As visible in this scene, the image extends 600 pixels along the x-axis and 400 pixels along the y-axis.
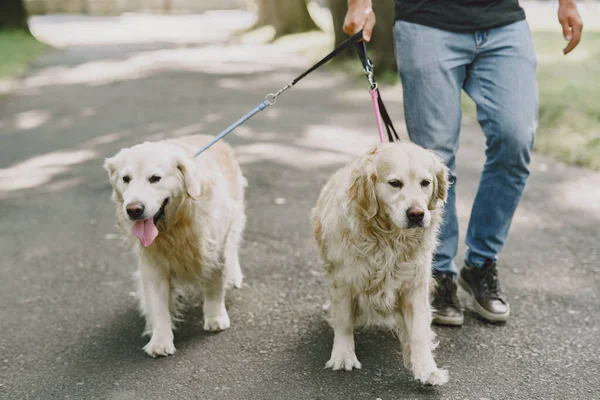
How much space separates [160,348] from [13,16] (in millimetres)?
23474

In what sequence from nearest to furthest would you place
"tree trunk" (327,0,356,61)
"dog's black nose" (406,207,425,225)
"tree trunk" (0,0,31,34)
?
"dog's black nose" (406,207,425,225) → "tree trunk" (327,0,356,61) → "tree trunk" (0,0,31,34)

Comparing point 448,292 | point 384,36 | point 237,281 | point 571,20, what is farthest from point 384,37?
point 448,292

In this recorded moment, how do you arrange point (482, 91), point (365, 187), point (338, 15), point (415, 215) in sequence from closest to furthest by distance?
point (415, 215), point (365, 187), point (482, 91), point (338, 15)

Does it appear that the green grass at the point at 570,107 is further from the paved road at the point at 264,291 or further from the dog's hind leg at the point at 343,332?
the dog's hind leg at the point at 343,332

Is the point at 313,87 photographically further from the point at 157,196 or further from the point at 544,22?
the point at 544,22

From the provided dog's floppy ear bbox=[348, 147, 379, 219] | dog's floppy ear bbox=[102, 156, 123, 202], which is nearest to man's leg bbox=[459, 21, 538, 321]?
dog's floppy ear bbox=[348, 147, 379, 219]

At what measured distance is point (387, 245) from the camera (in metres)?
3.28

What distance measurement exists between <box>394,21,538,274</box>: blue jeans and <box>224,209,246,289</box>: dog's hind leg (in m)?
1.23

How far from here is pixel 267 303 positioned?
427cm

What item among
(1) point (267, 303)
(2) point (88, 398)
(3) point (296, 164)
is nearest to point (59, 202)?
(3) point (296, 164)

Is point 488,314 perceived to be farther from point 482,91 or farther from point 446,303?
point 482,91

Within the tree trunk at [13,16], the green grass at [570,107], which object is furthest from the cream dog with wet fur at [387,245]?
the tree trunk at [13,16]

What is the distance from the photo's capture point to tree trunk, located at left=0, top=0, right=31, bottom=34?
77.7ft

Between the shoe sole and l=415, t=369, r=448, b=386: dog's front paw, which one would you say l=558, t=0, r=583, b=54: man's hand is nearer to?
the shoe sole
